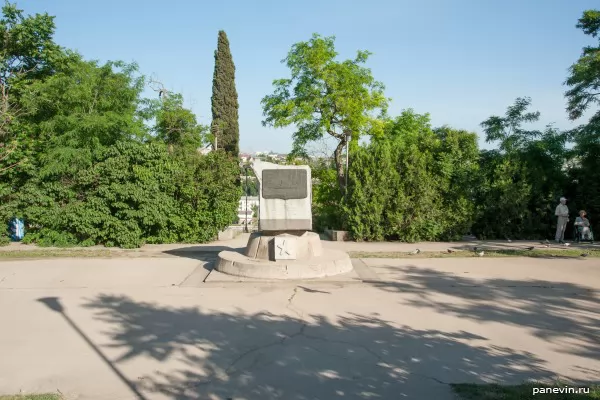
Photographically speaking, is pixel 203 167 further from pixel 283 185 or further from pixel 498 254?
pixel 498 254

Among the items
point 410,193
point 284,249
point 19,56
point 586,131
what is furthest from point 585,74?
point 19,56

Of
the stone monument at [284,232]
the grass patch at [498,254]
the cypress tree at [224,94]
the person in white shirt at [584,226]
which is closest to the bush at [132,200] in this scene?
the stone monument at [284,232]

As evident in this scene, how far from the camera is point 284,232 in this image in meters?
9.41

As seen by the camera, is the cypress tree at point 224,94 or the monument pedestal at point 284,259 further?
the cypress tree at point 224,94

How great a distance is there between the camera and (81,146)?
44.7 feet

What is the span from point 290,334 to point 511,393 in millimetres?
2685

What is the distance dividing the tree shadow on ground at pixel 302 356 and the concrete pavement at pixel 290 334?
2cm

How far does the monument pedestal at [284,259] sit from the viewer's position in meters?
8.48

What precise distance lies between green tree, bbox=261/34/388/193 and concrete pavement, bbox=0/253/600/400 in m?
10.4

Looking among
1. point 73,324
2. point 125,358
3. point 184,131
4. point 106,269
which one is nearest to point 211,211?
point 106,269

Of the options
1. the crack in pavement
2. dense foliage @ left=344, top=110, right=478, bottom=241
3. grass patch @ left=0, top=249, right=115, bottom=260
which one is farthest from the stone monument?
dense foliage @ left=344, top=110, right=478, bottom=241

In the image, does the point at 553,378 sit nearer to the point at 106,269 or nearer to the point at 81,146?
the point at 106,269

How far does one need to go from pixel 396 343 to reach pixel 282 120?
14484mm

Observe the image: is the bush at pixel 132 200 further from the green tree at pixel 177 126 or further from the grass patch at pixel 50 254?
the green tree at pixel 177 126
